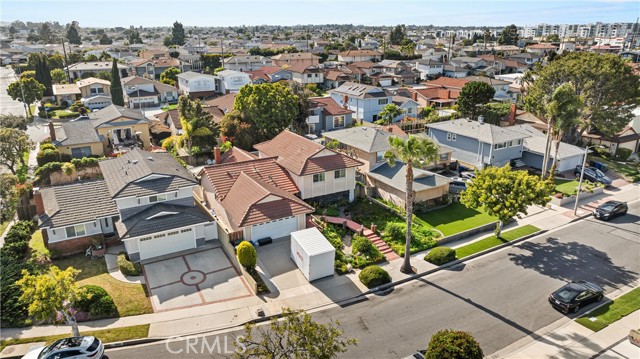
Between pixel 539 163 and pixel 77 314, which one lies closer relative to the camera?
pixel 77 314

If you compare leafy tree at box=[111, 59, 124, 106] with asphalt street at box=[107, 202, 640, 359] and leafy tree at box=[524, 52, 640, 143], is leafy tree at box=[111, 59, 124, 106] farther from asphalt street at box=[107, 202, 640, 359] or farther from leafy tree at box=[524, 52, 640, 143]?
leafy tree at box=[524, 52, 640, 143]

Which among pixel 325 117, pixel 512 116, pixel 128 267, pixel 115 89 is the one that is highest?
pixel 115 89

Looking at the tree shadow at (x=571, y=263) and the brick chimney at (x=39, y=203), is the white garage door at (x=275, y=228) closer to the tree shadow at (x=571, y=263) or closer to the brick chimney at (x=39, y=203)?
the brick chimney at (x=39, y=203)

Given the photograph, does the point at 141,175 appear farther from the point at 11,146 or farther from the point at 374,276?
the point at 11,146

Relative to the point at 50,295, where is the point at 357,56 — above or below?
above

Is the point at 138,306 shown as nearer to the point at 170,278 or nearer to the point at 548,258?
the point at 170,278

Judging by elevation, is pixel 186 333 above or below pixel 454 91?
below

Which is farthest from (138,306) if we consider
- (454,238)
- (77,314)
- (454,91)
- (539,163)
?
(454,91)

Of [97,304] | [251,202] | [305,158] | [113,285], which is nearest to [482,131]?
[305,158]
